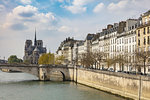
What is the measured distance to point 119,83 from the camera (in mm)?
39906

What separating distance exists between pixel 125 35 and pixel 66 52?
62221 millimetres

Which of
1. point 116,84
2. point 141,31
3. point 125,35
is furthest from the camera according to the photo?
point 125,35

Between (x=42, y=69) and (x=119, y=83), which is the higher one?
(x=42, y=69)

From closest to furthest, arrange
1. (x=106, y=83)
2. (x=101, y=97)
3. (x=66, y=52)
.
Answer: (x=101, y=97)
(x=106, y=83)
(x=66, y=52)

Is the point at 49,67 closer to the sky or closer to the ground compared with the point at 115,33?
closer to the ground

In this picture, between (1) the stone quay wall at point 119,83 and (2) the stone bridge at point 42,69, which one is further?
(2) the stone bridge at point 42,69

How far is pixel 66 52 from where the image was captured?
387 ft

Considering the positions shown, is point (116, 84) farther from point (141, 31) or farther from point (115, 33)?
point (115, 33)

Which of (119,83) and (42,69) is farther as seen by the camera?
(42,69)

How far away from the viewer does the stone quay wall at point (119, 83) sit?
32.9 meters

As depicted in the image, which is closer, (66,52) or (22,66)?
(22,66)

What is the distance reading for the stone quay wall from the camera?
32906mm

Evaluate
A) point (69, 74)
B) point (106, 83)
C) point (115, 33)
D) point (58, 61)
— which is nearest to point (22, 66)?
point (69, 74)

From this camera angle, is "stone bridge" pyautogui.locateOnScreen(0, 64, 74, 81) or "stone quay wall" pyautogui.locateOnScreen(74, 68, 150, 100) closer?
"stone quay wall" pyautogui.locateOnScreen(74, 68, 150, 100)
